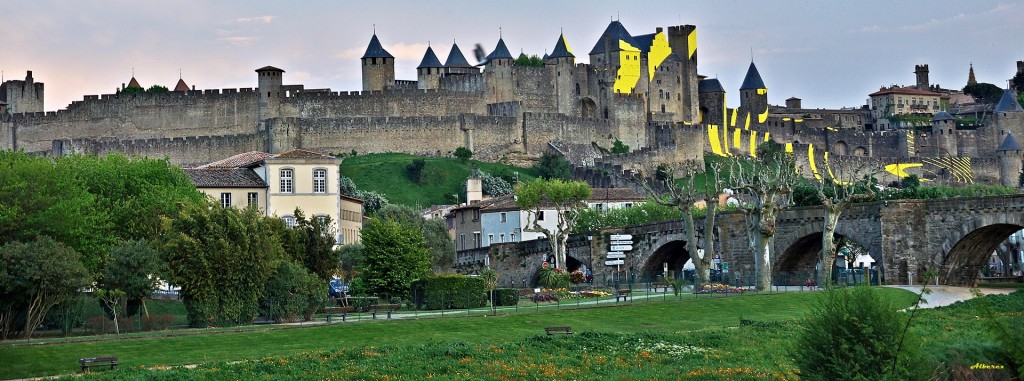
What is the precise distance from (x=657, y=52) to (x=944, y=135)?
1311 inches

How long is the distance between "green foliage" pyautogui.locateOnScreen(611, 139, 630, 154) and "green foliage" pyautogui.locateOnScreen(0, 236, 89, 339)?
9259 centimetres

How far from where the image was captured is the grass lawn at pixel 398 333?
108 ft

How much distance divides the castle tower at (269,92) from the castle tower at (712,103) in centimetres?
4049

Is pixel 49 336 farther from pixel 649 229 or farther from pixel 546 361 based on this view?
pixel 649 229

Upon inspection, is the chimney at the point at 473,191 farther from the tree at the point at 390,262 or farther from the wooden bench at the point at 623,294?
the wooden bench at the point at 623,294

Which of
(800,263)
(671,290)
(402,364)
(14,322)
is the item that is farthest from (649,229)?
(402,364)

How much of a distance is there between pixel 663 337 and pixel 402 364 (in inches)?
290

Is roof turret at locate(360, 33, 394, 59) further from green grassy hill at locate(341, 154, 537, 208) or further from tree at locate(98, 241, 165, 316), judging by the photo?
tree at locate(98, 241, 165, 316)

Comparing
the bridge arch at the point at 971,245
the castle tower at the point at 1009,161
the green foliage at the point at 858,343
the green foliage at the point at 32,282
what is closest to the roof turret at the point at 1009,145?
the castle tower at the point at 1009,161

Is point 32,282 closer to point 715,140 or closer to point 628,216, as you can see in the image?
point 628,216

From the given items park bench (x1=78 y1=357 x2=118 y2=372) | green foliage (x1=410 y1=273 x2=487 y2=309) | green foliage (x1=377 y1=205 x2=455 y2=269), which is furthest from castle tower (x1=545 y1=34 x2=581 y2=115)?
park bench (x1=78 y1=357 x2=118 y2=372)

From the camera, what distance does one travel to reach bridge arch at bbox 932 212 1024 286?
51.9 metres

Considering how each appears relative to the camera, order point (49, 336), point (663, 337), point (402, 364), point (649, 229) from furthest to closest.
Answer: point (649, 229) → point (49, 336) → point (663, 337) → point (402, 364)

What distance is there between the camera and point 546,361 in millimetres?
32188
